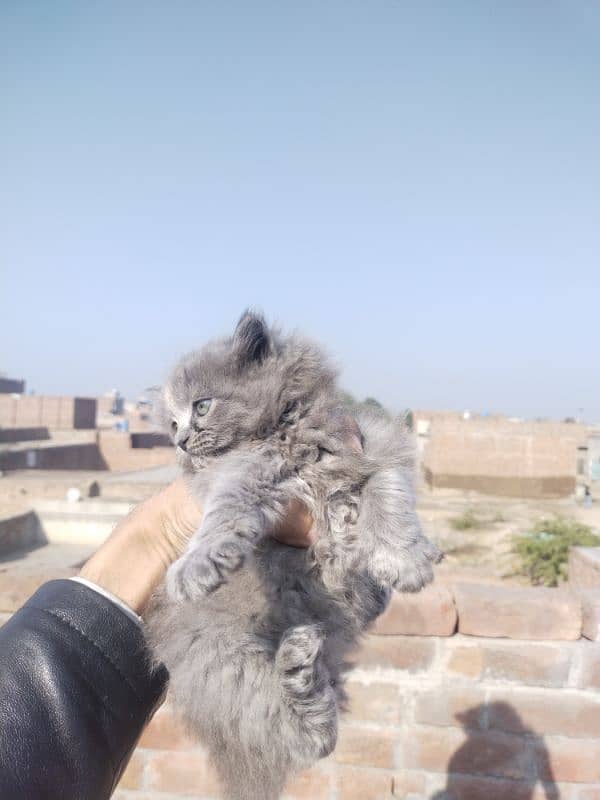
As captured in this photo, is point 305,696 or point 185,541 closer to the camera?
point 305,696

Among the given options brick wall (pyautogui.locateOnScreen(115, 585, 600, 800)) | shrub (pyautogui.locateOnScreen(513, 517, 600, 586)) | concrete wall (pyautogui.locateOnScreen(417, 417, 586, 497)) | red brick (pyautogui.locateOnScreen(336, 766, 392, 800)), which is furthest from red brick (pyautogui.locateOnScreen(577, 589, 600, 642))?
concrete wall (pyautogui.locateOnScreen(417, 417, 586, 497))

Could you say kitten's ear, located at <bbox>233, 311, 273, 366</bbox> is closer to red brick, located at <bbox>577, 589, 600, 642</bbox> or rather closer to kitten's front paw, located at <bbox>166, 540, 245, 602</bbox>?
kitten's front paw, located at <bbox>166, 540, 245, 602</bbox>

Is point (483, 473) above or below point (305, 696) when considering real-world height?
below

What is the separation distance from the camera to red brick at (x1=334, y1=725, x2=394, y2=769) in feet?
9.78

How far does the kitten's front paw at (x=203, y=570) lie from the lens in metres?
1.62

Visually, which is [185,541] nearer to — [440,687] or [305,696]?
[305,696]

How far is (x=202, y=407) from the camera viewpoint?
2.36 metres

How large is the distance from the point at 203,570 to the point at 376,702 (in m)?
1.89

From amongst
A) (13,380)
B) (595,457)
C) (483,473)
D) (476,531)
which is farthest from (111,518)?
(13,380)

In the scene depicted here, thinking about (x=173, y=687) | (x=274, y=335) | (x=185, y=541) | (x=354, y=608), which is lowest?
(x=173, y=687)

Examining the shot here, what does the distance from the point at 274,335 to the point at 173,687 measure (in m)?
1.42

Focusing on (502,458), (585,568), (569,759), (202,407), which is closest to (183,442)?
(202,407)

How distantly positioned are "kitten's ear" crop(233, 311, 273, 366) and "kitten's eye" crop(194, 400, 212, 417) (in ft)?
0.71

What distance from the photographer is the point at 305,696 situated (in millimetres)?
1832
